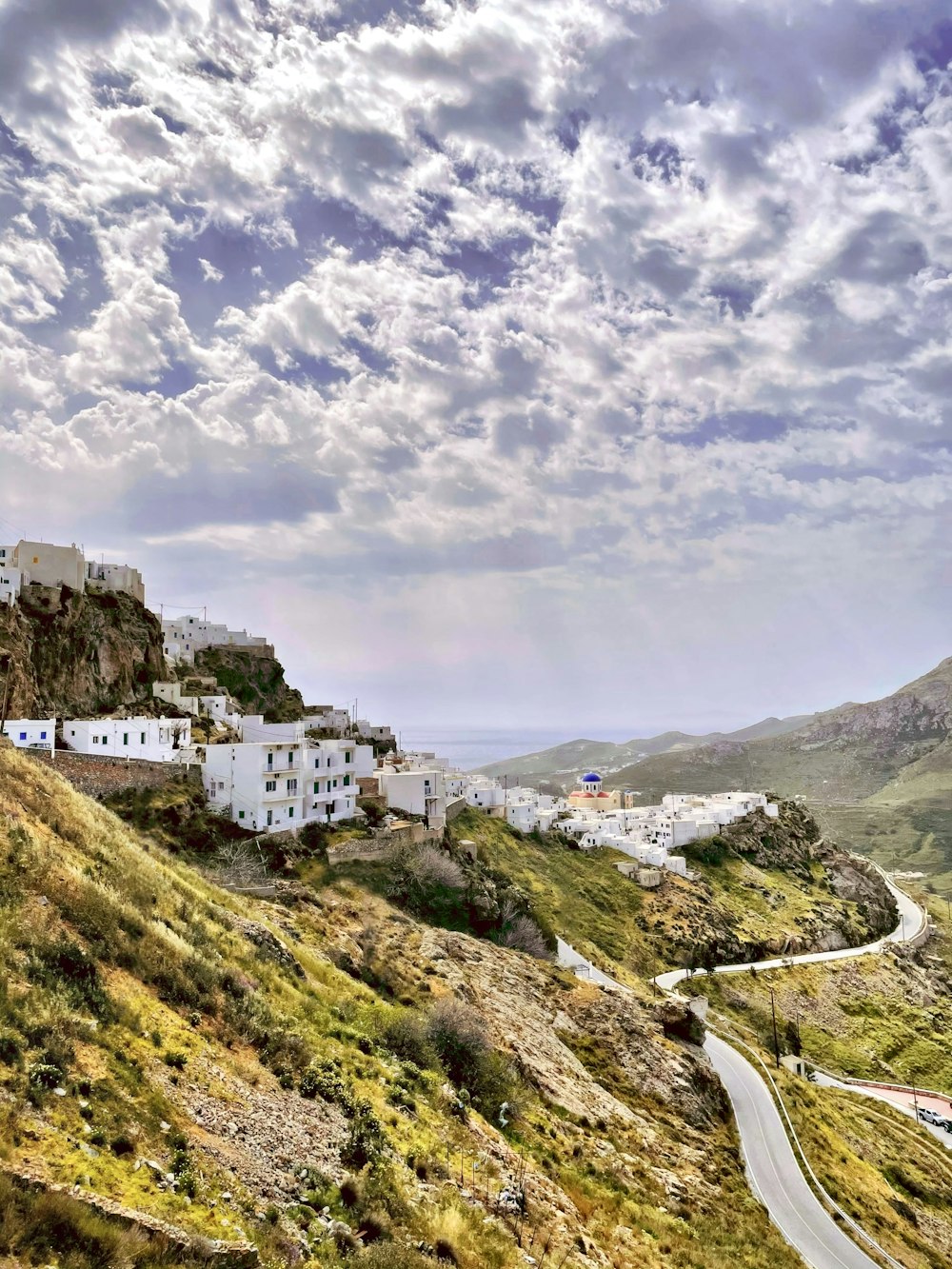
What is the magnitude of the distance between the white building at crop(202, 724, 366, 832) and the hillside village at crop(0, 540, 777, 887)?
75 millimetres

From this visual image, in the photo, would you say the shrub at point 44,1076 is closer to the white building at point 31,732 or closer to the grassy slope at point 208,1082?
the grassy slope at point 208,1082

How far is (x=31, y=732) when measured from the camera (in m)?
43.2

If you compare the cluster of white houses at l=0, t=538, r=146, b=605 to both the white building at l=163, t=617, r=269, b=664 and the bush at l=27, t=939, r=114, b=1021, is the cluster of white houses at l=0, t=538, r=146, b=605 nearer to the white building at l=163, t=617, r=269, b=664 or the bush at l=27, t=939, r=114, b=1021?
the white building at l=163, t=617, r=269, b=664

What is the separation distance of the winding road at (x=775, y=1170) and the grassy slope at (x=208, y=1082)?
1.64m

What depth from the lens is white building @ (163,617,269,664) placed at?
82000mm

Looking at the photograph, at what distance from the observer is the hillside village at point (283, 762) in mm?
42219

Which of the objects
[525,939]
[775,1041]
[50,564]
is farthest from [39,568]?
[775,1041]

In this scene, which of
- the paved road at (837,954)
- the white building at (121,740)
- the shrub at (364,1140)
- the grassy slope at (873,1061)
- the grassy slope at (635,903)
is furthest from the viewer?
the grassy slope at (635,903)

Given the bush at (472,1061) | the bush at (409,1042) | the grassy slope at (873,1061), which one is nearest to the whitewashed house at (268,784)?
the bush at (472,1061)

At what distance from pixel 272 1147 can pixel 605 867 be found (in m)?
65.5

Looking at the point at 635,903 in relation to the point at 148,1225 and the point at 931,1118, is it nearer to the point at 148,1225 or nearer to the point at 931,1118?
the point at 931,1118

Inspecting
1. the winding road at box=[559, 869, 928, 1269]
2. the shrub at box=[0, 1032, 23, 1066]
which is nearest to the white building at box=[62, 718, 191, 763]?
the winding road at box=[559, 869, 928, 1269]

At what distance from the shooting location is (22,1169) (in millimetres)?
7980

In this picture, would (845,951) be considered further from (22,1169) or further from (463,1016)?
(22,1169)
